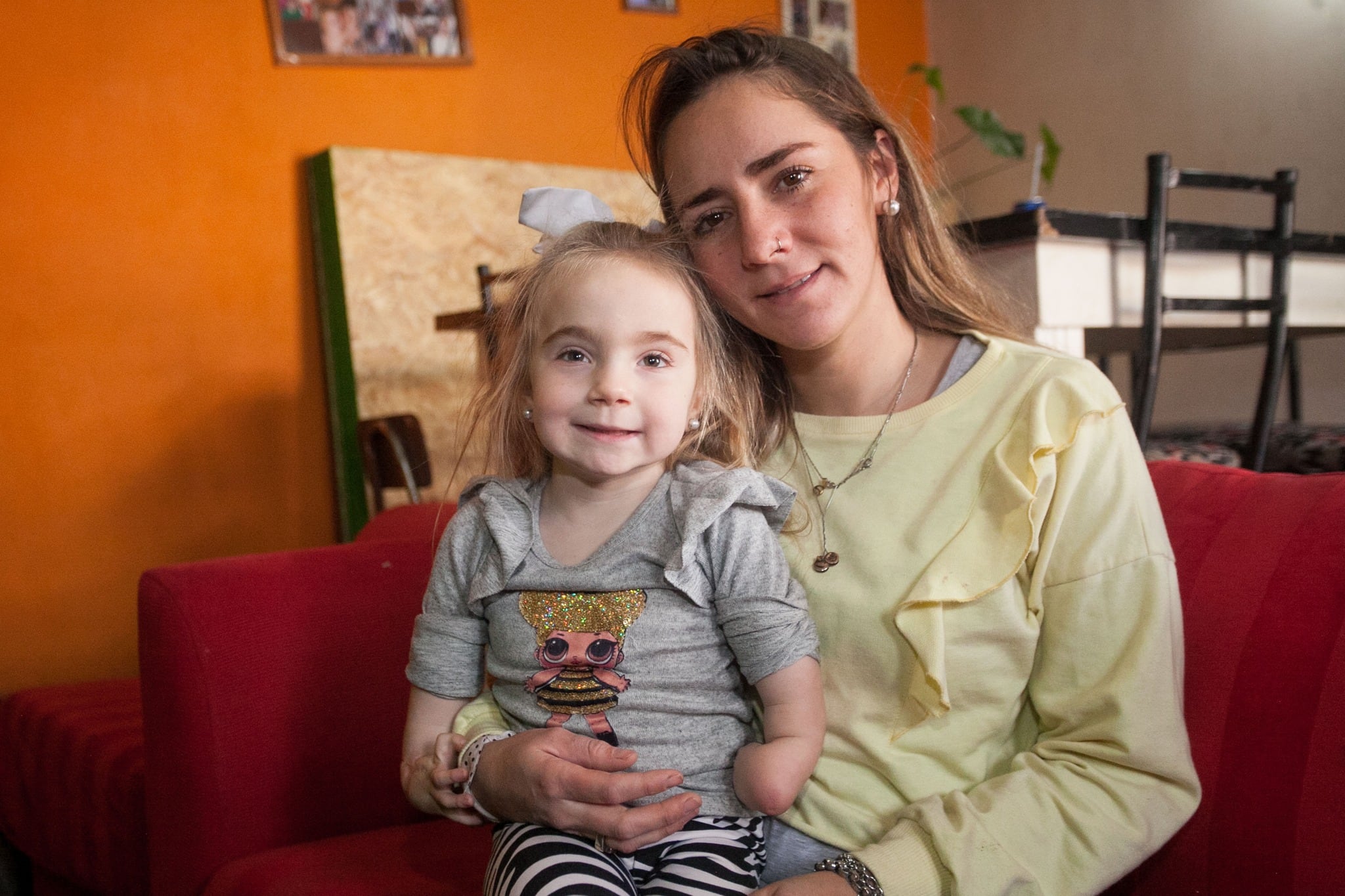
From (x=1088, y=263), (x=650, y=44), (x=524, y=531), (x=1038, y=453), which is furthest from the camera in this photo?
(x=650, y=44)

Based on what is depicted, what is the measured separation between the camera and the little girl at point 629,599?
40.3 inches

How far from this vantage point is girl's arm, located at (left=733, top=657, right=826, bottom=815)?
3.26 feet

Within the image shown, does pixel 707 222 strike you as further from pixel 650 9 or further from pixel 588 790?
pixel 650 9

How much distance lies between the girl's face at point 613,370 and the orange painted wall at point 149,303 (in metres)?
2.16

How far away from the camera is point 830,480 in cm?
120

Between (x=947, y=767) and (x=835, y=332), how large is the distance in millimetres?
447

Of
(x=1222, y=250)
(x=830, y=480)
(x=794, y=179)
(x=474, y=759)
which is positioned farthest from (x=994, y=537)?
(x=1222, y=250)

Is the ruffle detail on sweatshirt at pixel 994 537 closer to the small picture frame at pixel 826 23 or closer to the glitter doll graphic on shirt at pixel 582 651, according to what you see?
the glitter doll graphic on shirt at pixel 582 651

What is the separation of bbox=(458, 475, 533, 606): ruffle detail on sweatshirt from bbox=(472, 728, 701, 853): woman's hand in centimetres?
17

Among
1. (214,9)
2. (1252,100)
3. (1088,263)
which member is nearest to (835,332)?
(1088,263)

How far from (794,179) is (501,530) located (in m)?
0.48

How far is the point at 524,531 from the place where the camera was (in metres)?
1.14

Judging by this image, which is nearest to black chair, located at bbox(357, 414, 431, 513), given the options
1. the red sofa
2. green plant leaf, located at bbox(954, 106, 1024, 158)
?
the red sofa

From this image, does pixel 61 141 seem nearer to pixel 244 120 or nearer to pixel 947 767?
pixel 244 120
